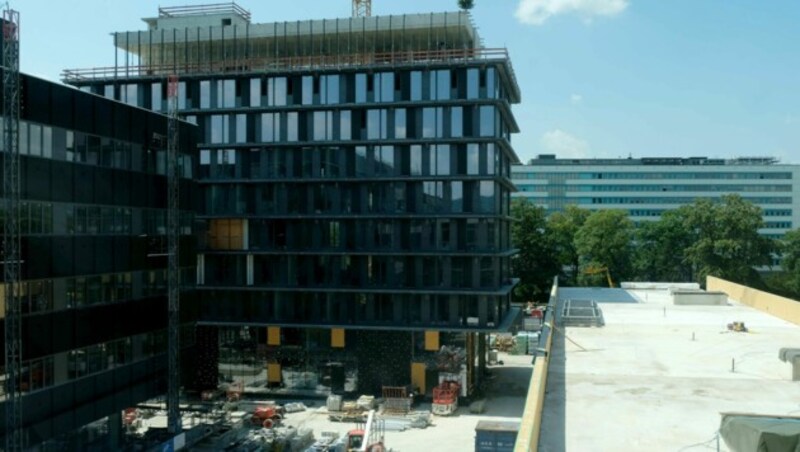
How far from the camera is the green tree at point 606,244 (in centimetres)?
12156

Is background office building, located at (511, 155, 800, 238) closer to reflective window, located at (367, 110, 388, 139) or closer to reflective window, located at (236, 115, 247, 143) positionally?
reflective window, located at (367, 110, 388, 139)

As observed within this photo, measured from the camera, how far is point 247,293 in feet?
216

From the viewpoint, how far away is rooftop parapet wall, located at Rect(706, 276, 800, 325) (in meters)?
62.5

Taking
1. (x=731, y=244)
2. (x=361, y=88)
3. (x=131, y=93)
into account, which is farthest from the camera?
(x=731, y=244)

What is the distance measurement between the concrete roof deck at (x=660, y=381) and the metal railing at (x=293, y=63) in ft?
72.1

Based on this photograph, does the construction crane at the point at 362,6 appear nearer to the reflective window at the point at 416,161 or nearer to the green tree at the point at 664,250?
the reflective window at the point at 416,161

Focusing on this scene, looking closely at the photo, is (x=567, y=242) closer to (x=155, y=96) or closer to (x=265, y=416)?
(x=155, y=96)

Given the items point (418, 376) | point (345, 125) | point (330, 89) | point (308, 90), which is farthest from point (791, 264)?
point (308, 90)

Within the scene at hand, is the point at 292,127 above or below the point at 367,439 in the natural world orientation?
above

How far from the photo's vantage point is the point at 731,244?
368ft

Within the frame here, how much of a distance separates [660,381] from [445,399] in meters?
23.4

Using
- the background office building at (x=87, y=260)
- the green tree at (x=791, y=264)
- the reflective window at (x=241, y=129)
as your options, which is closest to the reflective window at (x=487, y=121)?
the reflective window at (x=241, y=129)

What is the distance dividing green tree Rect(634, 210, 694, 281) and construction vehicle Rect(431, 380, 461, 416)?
74.5m

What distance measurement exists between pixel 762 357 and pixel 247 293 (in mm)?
38184
